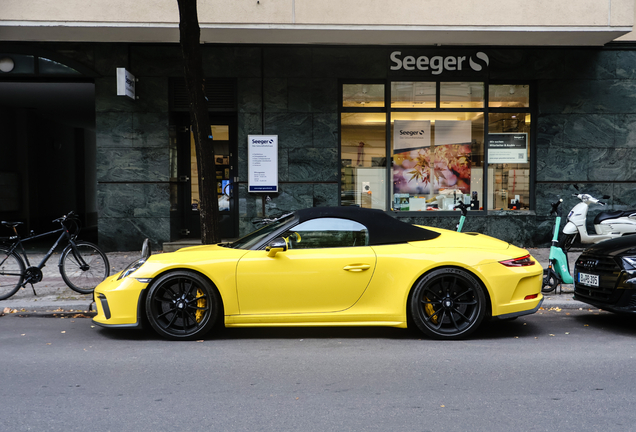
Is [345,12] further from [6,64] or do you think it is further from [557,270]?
[6,64]

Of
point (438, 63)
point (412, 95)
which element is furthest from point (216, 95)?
point (438, 63)

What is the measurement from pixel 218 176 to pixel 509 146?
654 cm

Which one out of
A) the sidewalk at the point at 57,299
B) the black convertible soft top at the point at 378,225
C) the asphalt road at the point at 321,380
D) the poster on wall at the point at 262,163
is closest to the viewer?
the asphalt road at the point at 321,380

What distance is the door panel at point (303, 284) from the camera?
15.8 feet

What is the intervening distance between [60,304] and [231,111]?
584cm

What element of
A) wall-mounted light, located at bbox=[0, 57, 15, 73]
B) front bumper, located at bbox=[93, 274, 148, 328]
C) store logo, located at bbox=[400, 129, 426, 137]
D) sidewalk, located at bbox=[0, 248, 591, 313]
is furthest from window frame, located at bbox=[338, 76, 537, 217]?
wall-mounted light, located at bbox=[0, 57, 15, 73]

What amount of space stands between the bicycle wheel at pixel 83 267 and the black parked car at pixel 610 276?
6.31 meters

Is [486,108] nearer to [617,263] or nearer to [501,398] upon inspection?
[617,263]

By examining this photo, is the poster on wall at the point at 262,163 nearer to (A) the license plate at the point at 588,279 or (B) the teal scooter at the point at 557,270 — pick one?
(B) the teal scooter at the point at 557,270

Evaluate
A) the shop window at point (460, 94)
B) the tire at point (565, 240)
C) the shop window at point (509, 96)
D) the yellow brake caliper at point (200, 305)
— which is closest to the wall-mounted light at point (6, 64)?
the yellow brake caliper at point (200, 305)

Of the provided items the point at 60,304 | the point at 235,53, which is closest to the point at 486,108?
the point at 235,53

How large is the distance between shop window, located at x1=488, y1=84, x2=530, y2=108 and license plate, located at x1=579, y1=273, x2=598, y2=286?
6462 mm

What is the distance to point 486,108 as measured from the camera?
11.2 meters

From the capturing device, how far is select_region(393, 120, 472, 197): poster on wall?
37.0 feet
